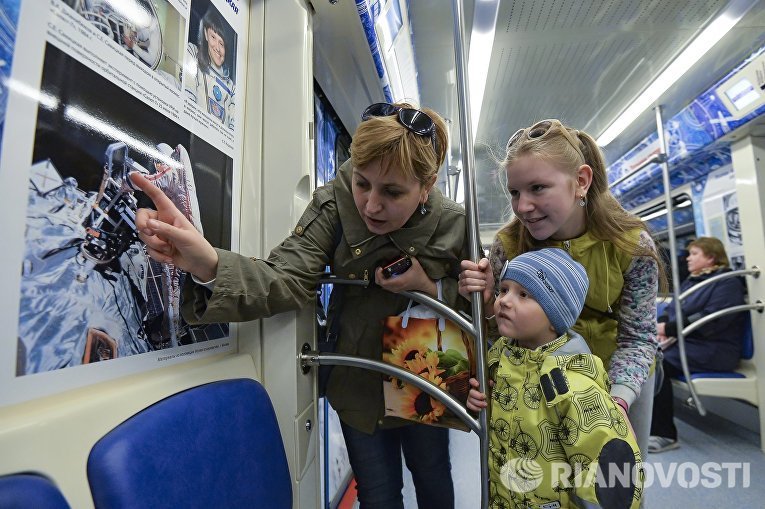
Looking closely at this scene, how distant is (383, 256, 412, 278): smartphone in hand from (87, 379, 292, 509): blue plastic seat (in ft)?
1.49

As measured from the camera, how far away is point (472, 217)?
3.51 feet

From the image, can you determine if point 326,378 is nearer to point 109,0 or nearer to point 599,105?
point 109,0

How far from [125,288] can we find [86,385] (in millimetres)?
181

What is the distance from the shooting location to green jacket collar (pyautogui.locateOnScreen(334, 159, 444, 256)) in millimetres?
1085

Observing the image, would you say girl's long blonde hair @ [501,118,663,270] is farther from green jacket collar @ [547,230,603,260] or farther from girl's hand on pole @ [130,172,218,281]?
girl's hand on pole @ [130,172,218,281]

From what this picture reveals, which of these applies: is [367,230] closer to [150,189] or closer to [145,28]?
[150,189]

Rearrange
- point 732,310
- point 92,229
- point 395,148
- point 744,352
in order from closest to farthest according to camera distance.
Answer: point 92,229, point 395,148, point 732,310, point 744,352

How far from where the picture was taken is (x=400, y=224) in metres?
1.08

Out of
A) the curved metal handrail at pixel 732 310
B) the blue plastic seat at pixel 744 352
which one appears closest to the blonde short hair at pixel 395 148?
the curved metal handrail at pixel 732 310

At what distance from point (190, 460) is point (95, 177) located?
547 millimetres

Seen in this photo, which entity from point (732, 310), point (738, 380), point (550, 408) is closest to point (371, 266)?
point (550, 408)

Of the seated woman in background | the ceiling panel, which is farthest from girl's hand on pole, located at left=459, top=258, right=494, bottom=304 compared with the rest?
the seated woman in background

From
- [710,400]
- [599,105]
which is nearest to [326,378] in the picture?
[599,105]

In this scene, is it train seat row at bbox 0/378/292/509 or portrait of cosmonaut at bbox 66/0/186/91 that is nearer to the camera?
train seat row at bbox 0/378/292/509
